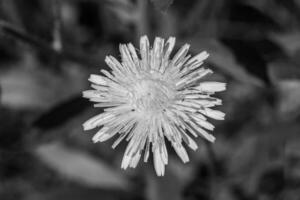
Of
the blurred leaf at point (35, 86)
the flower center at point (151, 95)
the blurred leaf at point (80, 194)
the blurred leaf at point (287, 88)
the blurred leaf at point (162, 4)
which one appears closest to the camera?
the blurred leaf at point (162, 4)

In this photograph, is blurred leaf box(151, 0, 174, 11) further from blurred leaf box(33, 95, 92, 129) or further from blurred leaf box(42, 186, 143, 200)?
blurred leaf box(42, 186, 143, 200)

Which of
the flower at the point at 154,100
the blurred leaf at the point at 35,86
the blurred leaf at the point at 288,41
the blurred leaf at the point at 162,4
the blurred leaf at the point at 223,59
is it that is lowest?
the flower at the point at 154,100

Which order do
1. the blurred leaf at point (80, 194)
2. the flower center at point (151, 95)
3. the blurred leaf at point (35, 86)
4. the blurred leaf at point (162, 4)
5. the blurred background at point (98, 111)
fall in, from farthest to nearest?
the blurred leaf at point (35, 86), the blurred leaf at point (80, 194), the blurred background at point (98, 111), the flower center at point (151, 95), the blurred leaf at point (162, 4)

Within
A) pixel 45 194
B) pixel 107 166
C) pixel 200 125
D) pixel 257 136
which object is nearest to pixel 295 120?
pixel 257 136

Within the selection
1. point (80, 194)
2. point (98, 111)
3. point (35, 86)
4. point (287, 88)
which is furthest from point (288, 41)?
point (35, 86)

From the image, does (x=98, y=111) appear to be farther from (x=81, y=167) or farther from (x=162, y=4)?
(x=162, y=4)

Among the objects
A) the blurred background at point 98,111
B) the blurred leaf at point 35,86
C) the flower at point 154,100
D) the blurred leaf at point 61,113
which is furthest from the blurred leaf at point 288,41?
the blurred leaf at point 35,86

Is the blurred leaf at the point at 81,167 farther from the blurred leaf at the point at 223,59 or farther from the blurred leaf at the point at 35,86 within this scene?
the blurred leaf at the point at 223,59
